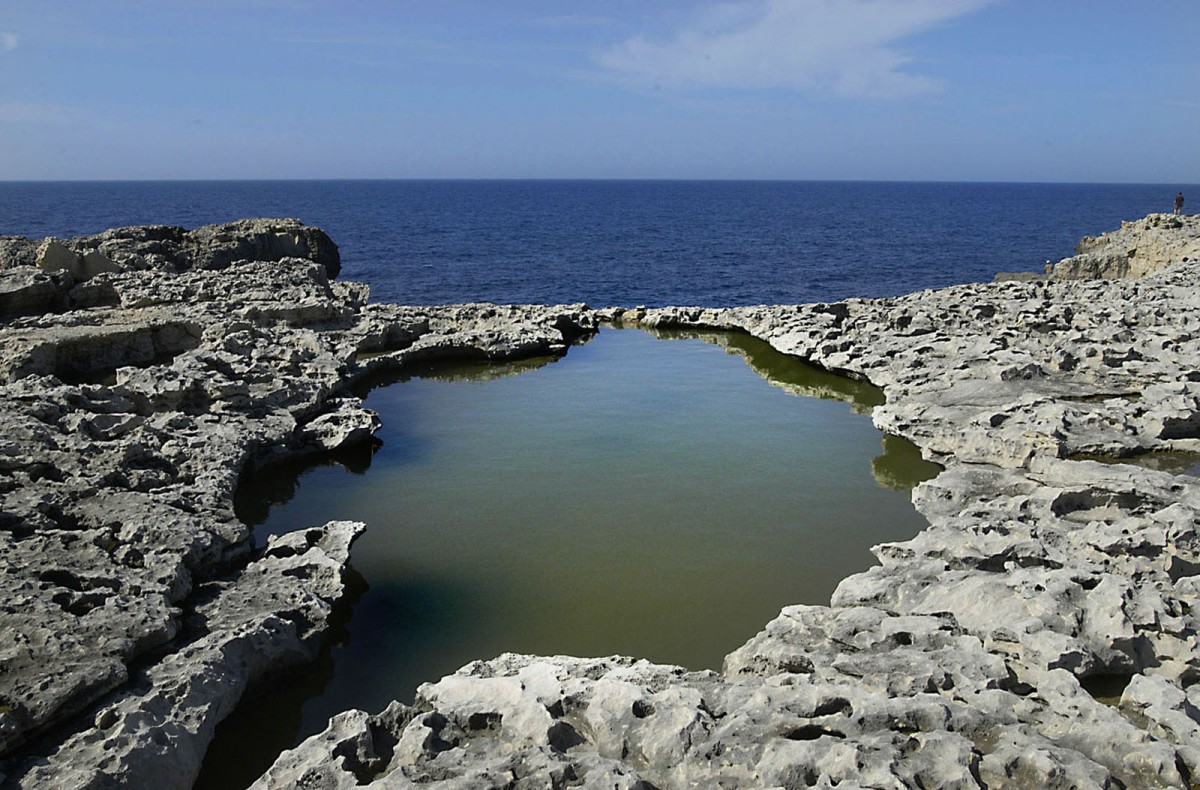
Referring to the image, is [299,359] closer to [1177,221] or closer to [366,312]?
[366,312]

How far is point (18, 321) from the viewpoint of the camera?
19.4 metres

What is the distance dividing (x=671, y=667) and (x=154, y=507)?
254 inches

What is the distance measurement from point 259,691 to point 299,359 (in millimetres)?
11001

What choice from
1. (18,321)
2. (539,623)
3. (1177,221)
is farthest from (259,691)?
(1177,221)

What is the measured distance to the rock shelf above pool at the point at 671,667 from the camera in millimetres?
5953

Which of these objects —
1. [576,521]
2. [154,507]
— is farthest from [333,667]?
[576,521]

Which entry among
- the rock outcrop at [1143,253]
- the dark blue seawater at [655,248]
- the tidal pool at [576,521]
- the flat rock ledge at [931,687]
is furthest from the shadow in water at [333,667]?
the dark blue seawater at [655,248]

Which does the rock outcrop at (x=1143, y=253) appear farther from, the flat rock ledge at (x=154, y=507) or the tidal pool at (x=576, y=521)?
the flat rock ledge at (x=154, y=507)

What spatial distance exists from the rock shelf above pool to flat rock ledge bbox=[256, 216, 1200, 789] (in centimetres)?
2

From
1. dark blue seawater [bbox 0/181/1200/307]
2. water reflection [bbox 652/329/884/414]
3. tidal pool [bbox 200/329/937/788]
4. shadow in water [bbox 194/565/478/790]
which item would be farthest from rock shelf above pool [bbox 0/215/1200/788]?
dark blue seawater [bbox 0/181/1200/307]

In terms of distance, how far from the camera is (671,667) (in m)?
7.38

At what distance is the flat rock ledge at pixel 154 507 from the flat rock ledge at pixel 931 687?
1778 millimetres

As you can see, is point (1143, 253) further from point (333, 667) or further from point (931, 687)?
point (333, 667)

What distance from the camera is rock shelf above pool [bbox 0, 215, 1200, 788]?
5.95 metres
